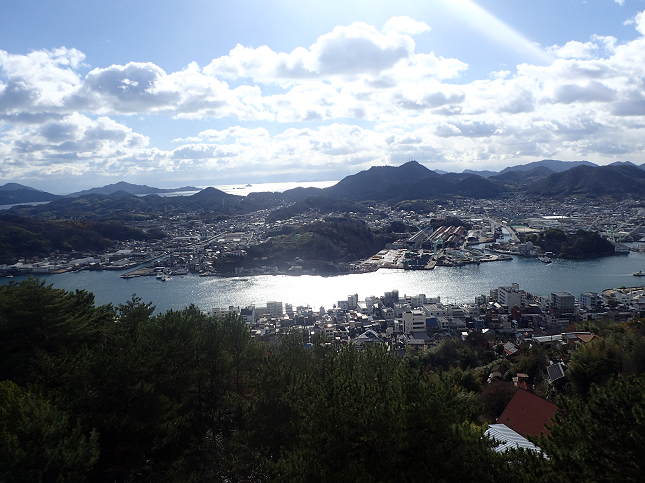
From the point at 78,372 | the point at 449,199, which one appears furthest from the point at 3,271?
the point at 449,199

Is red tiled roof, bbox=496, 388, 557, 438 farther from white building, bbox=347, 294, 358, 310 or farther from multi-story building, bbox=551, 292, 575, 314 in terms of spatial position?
multi-story building, bbox=551, 292, 575, 314

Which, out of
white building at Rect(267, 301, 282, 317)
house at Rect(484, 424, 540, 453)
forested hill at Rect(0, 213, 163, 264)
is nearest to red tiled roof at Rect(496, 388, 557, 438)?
house at Rect(484, 424, 540, 453)

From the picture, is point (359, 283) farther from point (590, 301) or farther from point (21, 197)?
point (21, 197)

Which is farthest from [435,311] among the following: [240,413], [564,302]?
[240,413]

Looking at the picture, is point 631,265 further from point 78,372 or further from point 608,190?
point 608,190

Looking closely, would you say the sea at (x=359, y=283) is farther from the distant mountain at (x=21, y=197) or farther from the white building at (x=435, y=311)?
the distant mountain at (x=21, y=197)

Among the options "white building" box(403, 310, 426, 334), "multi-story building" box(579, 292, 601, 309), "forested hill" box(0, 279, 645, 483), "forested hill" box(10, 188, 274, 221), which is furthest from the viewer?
"forested hill" box(10, 188, 274, 221)

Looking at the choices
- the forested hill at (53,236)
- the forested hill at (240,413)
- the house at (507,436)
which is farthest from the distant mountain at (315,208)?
the house at (507,436)
